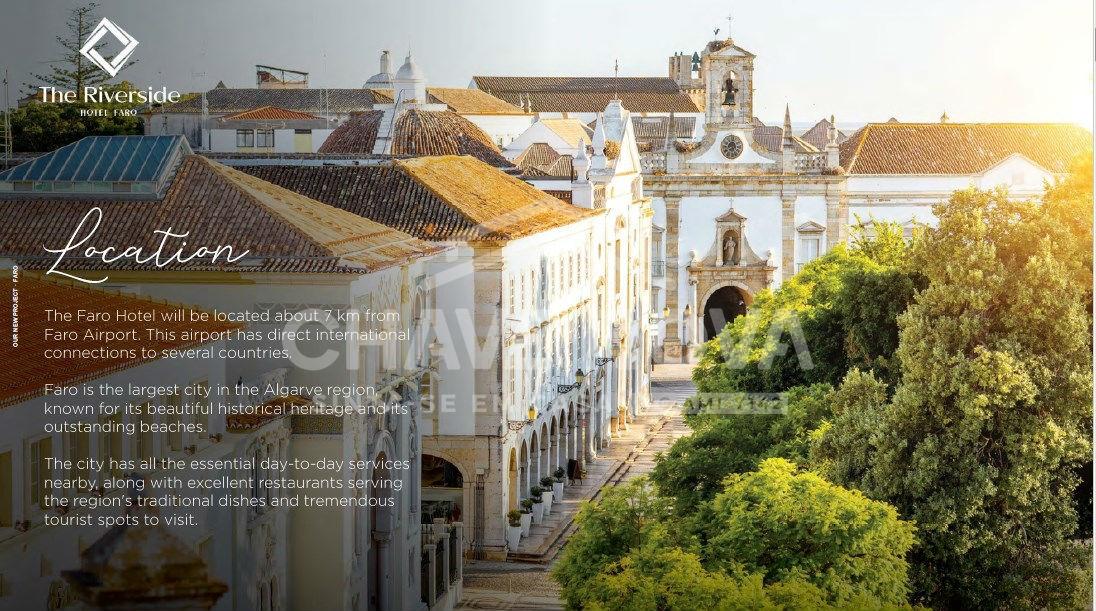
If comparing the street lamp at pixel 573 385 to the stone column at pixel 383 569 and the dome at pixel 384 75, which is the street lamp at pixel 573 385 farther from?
the stone column at pixel 383 569

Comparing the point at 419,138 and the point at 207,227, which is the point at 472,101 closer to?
the point at 419,138

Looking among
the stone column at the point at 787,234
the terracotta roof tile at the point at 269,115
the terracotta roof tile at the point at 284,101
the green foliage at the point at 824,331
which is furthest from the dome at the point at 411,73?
the stone column at the point at 787,234

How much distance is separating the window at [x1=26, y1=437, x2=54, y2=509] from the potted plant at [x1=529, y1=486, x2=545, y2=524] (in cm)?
1175

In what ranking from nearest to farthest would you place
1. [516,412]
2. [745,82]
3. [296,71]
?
[296,71]
[516,412]
[745,82]

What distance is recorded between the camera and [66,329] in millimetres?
12438

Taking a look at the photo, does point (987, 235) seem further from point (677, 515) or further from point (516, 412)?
point (516, 412)

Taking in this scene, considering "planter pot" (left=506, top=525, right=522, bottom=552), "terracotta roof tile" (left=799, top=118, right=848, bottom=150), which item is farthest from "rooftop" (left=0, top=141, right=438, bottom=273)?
"terracotta roof tile" (left=799, top=118, right=848, bottom=150)

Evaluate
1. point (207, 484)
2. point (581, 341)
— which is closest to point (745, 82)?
point (581, 341)

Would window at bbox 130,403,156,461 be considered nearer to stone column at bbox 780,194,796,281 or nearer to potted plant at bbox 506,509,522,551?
potted plant at bbox 506,509,522,551

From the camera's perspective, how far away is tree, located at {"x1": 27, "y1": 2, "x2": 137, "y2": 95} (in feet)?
47.5

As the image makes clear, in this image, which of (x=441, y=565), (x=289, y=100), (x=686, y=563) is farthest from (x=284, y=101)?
(x=686, y=563)

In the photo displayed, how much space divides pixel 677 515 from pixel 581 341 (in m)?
11.1

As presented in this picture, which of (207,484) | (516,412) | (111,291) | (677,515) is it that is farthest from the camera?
(516,412)

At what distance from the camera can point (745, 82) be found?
38.7 metres
